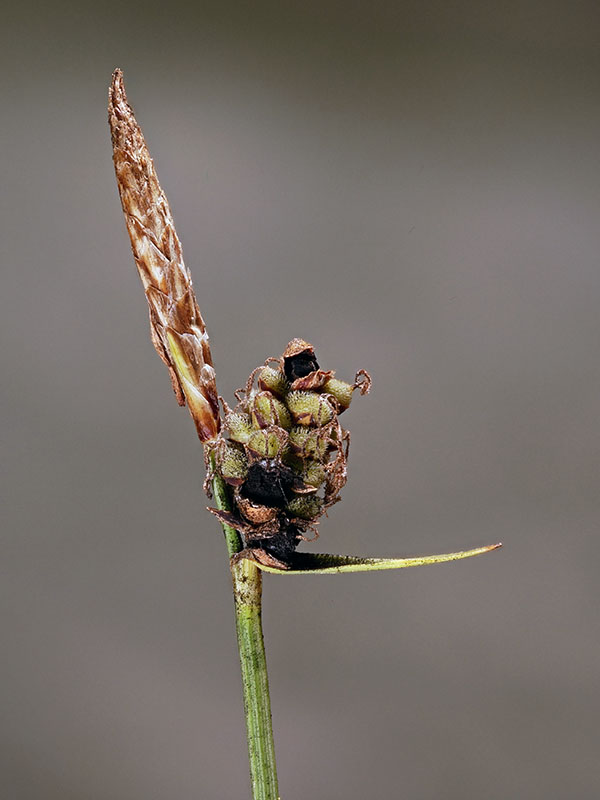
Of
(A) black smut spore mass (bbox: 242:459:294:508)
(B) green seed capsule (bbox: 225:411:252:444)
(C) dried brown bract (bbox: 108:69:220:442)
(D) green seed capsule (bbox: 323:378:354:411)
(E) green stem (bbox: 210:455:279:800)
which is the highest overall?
(C) dried brown bract (bbox: 108:69:220:442)

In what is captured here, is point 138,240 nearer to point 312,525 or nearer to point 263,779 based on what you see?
point 312,525

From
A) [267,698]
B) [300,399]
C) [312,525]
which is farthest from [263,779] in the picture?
[300,399]

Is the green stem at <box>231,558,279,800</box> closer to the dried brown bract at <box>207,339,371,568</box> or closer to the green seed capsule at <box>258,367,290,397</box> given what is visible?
the dried brown bract at <box>207,339,371,568</box>

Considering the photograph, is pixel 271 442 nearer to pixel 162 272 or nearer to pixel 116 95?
pixel 162 272

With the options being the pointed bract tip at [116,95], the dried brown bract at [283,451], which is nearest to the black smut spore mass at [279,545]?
the dried brown bract at [283,451]

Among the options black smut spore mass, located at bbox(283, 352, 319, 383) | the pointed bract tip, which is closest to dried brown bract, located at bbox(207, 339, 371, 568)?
black smut spore mass, located at bbox(283, 352, 319, 383)

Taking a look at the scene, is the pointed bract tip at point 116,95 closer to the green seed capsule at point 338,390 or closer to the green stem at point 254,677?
the green seed capsule at point 338,390
